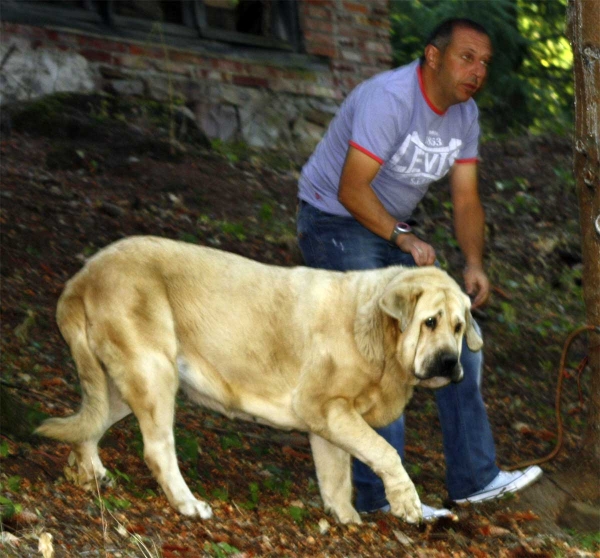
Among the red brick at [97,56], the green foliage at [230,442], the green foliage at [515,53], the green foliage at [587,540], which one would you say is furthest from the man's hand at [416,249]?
the green foliage at [515,53]

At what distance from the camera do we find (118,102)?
442 inches

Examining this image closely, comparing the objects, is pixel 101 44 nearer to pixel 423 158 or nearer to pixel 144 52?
pixel 144 52

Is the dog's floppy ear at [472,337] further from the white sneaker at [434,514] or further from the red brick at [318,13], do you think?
the red brick at [318,13]

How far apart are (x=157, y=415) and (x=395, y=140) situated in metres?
1.91

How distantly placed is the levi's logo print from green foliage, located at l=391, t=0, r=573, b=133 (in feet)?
26.0

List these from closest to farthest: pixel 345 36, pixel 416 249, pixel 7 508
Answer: pixel 7 508
pixel 416 249
pixel 345 36

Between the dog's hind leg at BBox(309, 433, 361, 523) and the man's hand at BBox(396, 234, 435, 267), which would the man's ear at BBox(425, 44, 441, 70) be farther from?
the dog's hind leg at BBox(309, 433, 361, 523)

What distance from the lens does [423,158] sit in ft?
19.2

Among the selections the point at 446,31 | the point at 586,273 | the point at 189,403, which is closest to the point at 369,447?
the point at 586,273

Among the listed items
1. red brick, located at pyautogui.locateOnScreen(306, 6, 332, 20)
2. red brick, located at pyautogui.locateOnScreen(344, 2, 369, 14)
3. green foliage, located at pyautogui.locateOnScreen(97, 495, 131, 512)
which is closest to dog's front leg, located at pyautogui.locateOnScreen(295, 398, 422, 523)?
green foliage, located at pyautogui.locateOnScreen(97, 495, 131, 512)

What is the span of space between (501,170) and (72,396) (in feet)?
27.0

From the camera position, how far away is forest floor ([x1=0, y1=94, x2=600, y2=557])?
5.12m

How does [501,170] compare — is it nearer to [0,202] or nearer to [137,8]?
[137,8]

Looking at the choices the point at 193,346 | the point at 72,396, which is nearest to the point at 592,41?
the point at 193,346
